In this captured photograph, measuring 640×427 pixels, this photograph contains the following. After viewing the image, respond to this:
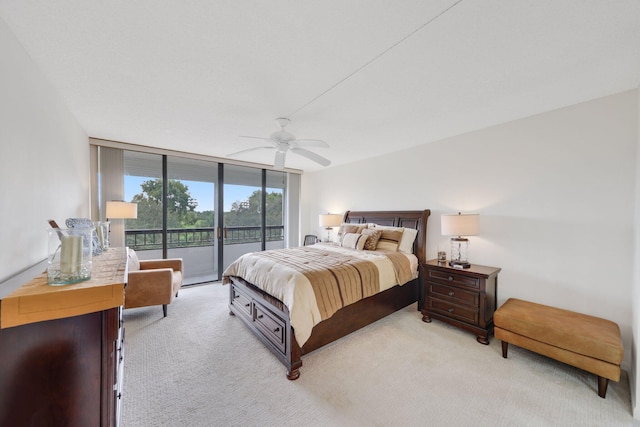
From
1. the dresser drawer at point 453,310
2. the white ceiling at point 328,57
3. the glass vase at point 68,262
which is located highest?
the white ceiling at point 328,57

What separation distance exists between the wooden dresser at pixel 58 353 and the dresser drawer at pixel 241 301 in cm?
164

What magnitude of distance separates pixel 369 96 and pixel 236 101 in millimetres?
1318

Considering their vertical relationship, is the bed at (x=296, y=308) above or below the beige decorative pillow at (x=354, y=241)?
below

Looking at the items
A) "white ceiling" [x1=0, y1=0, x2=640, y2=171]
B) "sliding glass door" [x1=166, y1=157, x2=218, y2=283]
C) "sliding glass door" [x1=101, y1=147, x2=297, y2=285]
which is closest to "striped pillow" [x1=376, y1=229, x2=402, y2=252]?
"white ceiling" [x1=0, y1=0, x2=640, y2=171]

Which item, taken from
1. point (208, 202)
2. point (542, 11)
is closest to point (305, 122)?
point (542, 11)

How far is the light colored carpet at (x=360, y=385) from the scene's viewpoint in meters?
1.66

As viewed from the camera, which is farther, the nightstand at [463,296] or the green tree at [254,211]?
the green tree at [254,211]

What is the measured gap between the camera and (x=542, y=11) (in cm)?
131

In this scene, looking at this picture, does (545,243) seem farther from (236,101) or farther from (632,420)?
(236,101)

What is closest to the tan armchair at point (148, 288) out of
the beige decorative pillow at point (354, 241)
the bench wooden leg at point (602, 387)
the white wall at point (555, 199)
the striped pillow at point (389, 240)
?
the beige decorative pillow at point (354, 241)

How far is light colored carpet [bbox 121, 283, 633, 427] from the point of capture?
1664 millimetres

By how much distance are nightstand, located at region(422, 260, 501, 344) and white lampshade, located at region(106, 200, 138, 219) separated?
14.0 feet

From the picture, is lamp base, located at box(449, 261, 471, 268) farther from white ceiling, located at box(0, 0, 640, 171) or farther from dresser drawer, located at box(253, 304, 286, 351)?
dresser drawer, located at box(253, 304, 286, 351)

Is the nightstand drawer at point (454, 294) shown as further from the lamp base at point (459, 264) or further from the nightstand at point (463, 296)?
the lamp base at point (459, 264)
